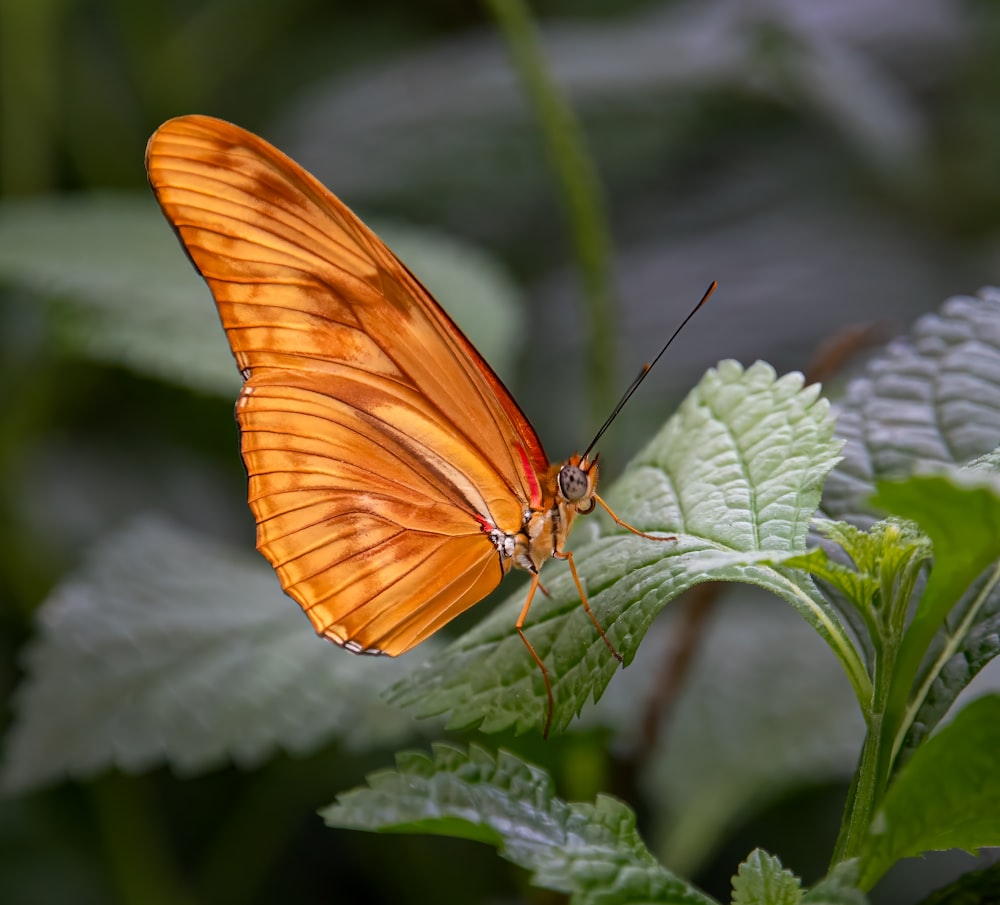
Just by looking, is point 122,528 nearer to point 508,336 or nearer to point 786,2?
point 508,336

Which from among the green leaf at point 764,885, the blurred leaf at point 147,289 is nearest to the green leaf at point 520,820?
the green leaf at point 764,885

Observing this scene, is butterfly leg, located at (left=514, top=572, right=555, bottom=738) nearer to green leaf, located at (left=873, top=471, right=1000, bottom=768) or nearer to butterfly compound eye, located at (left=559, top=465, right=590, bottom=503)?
butterfly compound eye, located at (left=559, top=465, right=590, bottom=503)

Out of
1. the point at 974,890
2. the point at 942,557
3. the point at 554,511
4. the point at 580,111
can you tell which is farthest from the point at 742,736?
the point at 580,111

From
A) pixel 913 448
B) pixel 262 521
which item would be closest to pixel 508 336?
pixel 262 521

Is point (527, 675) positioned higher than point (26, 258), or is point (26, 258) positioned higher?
point (26, 258)

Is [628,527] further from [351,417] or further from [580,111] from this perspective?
[580,111]

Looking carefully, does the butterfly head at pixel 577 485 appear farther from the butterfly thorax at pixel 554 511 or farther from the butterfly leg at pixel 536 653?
the butterfly leg at pixel 536 653
